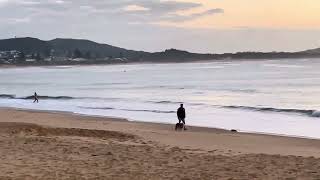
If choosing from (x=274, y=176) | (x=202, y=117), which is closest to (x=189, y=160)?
(x=274, y=176)

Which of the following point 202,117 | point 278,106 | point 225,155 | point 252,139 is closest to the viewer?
point 225,155

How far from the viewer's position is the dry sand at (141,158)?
9711 mm

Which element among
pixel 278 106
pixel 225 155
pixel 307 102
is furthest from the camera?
pixel 307 102

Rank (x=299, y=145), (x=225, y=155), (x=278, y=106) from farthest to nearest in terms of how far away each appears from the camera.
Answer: (x=278, y=106) → (x=299, y=145) → (x=225, y=155)

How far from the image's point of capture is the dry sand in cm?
971

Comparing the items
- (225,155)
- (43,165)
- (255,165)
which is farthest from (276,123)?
(43,165)

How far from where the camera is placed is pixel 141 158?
11539 millimetres

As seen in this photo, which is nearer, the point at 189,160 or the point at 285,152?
the point at 189,160

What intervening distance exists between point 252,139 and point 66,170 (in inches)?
361

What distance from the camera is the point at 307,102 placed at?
37.5 metres

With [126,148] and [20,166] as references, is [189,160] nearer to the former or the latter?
[126,148]

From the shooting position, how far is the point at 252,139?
1778 centimetres

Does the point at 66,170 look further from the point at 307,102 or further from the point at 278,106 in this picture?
the point at 307,102

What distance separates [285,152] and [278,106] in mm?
21253
